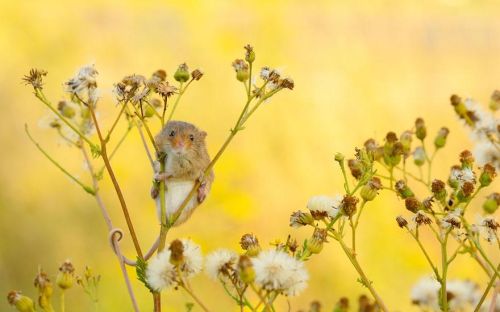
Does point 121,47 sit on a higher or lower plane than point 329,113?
higher

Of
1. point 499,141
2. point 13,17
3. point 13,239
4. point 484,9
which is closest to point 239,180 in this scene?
point 13,239

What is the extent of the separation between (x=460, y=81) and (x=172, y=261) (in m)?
6.38

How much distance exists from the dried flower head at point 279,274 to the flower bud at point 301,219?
0.72 feet

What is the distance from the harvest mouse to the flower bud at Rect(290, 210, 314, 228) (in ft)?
1.04

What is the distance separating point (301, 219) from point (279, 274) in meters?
0.28

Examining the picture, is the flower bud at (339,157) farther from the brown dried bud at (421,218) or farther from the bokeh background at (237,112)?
the bokeh background at (237,112)

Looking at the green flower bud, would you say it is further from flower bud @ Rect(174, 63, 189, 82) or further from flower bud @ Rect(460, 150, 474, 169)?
flower bud @ Rect(174, 63, 189, 82)

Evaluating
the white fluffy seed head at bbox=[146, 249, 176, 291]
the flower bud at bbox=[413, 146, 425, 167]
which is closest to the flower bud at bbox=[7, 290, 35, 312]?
the white fluffy seed head at bbox=[146, 249, 176, 291]

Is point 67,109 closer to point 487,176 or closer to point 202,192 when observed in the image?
point 202,192

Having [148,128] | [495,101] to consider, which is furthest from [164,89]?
[495,101]

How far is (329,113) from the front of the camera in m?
5.93

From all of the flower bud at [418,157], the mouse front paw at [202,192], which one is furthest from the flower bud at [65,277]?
the flower bud at [418,157]

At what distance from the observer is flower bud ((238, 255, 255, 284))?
1318 millimetres

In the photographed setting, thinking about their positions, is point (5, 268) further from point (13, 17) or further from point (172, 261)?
point (172, 261)
